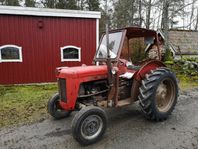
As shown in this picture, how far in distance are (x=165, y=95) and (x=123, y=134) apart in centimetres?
149

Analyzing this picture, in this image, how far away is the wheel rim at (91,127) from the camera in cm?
330

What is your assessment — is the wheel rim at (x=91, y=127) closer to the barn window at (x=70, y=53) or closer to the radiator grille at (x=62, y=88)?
the radiator grille at (x=62, y=88)

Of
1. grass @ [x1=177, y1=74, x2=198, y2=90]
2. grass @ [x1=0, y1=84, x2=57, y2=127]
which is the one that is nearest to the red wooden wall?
grass @ [x1=0, y1=84, x2=57, y2=127]

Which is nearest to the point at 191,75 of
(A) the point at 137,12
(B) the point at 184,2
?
(B) the point at 184,2

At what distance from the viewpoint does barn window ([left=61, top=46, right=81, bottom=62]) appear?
9.52m

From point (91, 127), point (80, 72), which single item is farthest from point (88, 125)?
point (80, 72)

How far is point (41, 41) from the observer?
9086 millimetres

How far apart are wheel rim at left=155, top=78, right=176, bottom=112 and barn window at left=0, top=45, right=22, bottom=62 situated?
653 centimetres

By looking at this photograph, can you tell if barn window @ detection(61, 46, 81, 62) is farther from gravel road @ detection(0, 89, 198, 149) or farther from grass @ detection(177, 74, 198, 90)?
gravel road @ detection(0, 89, 198, 149)

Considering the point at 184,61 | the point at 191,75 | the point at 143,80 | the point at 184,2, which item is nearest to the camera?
the point at 143,80

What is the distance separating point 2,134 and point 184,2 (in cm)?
1264

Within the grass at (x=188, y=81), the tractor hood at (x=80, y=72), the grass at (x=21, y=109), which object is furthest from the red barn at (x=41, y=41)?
the tractor hood at (x=80, y=72)

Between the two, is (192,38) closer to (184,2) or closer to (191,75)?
(184,2)

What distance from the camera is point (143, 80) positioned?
412cm
